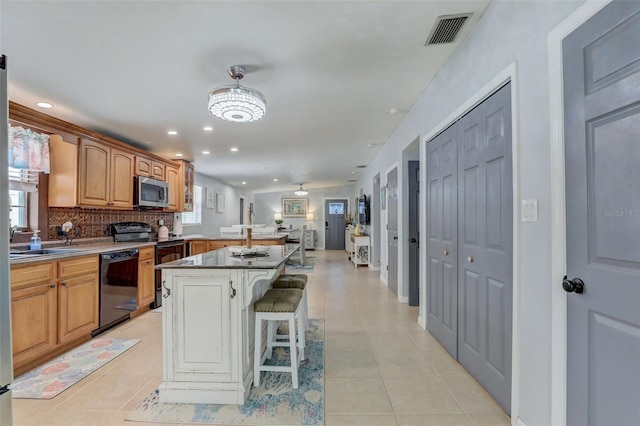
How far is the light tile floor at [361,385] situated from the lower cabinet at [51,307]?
43cm

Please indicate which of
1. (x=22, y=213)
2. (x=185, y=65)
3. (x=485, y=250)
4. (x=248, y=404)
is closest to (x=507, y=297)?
(x=485, y=250)

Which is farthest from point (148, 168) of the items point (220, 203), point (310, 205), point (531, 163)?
point (310, 205)

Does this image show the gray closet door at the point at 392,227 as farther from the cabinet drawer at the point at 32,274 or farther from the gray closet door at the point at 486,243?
the cabinet drawer at the point at 32,274

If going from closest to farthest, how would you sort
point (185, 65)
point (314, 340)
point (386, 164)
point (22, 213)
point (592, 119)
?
point (592, 119) → point (185, 65) → point (314, 340) → point (22, 213) → point (386, 164)

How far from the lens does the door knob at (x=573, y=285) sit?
4.03 ft

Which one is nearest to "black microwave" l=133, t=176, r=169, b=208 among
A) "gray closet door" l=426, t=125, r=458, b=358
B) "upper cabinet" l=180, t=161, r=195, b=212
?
"upper cabinet" l=180, t=161, r=195, b=212

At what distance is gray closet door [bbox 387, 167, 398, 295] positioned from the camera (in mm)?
4520

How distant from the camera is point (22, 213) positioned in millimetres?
3084

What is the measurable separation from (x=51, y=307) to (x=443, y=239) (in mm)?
3491

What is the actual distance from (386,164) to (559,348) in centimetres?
414

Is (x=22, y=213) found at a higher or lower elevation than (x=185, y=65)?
lower

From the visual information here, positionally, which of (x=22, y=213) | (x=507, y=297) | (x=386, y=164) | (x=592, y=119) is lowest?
(x=507, y=297)

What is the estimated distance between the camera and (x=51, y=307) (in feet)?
8.29

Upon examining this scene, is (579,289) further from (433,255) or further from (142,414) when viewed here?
(142,414)
